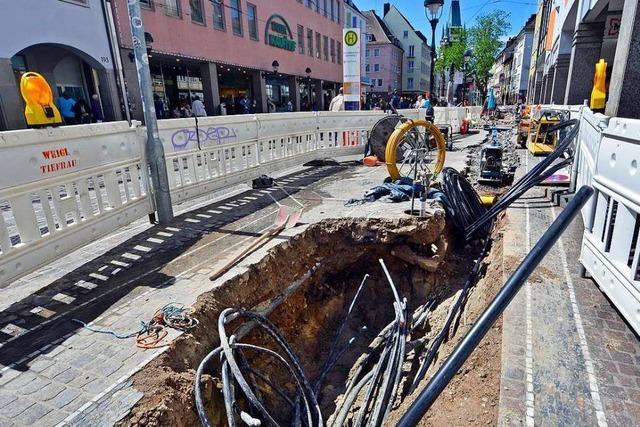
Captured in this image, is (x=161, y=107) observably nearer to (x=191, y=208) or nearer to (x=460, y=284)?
(x=191, y=208)

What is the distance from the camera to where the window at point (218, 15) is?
63.0 feet

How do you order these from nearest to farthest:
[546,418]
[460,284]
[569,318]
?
[546,418] < [569,318] < [460,284]

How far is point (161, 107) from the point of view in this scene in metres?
16.4

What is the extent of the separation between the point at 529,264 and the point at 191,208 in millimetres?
6265

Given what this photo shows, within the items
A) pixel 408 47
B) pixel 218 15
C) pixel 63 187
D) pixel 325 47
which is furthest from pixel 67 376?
pixel 408 47

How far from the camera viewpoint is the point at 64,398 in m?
2.57

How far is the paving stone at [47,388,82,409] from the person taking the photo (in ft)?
8.27

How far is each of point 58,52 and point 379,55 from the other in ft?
160

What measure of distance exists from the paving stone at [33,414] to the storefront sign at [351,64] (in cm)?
1389

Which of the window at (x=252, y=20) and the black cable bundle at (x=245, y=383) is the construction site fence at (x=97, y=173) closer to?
the black cable bundle at (x=245, y=383)

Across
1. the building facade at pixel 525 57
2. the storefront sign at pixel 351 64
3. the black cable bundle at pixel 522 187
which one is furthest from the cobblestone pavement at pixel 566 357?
the building facade at pixel 525 57

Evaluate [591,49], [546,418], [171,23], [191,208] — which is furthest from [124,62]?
[546,418]

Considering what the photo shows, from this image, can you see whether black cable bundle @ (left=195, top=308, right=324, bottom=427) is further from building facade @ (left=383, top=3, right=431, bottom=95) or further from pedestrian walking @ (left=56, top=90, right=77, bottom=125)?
building facade @ (left=383, top=3, right=431, bottom=95)

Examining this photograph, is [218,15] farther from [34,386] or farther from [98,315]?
[34,386]
